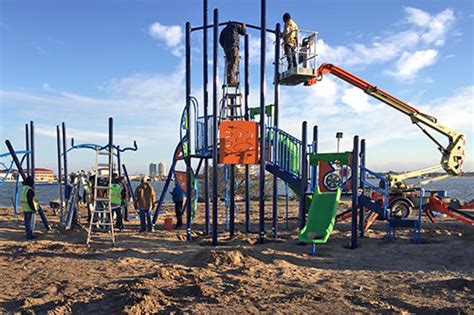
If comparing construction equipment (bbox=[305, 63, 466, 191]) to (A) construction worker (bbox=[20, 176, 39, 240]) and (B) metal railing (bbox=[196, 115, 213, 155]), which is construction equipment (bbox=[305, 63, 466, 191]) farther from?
(A) construction worker (bbox=[20, 176, 39, 240])

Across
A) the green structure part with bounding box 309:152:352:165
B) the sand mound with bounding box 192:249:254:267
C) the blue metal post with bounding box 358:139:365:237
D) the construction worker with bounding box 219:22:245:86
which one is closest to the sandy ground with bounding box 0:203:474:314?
the sand mound with bounding box 192:249:254:267

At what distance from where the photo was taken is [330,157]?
35.7 feet

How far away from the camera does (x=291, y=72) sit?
11953 mm

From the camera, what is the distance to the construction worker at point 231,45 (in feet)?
39.2

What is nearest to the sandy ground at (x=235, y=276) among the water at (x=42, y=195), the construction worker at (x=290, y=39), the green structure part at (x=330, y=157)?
the green structure part at (x=330, y=157)

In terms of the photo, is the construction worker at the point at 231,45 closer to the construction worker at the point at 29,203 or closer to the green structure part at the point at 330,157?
the green structure part at the point at 330,157

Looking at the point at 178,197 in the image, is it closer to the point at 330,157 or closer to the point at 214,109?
the point at 214,109

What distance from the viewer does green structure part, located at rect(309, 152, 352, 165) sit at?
10594mm

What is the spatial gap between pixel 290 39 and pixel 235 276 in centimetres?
752

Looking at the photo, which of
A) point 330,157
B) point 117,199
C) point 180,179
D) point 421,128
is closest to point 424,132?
point 421,128

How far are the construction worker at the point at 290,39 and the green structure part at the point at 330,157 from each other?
2.79 m

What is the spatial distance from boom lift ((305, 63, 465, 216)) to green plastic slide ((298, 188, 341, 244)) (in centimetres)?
584

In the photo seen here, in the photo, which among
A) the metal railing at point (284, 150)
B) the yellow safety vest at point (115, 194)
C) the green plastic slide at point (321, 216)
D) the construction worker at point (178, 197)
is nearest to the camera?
the green plastic slide at point (321, 216)

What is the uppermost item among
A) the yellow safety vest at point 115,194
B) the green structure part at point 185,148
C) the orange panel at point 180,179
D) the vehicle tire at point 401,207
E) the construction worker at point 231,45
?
the construction worker at point 231,45
